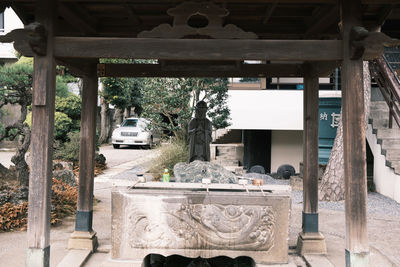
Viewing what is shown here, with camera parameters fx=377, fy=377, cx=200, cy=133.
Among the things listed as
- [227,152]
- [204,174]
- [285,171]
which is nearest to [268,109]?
[285,171]

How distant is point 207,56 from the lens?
343cm

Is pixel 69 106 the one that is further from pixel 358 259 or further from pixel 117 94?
pixel 358 259

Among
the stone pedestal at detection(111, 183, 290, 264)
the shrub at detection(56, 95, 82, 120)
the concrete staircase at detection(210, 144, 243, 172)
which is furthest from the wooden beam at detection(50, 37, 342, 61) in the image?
the shrub at detection(56, 95, 82, 120)

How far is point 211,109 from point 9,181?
5703 mm

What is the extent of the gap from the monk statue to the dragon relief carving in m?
3.14

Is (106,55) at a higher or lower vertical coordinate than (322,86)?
lower

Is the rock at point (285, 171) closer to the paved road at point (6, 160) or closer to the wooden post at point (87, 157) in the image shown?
the wooden post at point (87, 157)

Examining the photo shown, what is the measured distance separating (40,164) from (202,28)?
1.91 metres

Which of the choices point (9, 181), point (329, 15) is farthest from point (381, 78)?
point (9, 181)

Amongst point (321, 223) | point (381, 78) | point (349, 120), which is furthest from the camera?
point (381, 78)

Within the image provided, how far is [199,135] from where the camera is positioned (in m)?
6.81

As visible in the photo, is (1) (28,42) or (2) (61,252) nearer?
(1) (28,42)

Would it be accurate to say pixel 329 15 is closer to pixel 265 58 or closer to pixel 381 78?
pixel 265 58

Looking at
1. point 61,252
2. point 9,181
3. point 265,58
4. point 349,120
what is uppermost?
point 265,58
